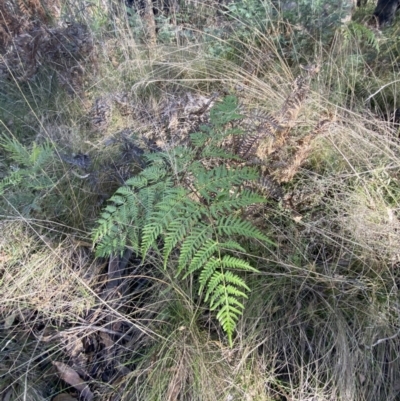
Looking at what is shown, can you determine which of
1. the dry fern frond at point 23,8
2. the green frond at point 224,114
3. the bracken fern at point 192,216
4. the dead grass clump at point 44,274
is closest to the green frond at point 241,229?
the bracken fern at point 192,216

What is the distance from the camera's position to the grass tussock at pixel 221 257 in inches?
49.6

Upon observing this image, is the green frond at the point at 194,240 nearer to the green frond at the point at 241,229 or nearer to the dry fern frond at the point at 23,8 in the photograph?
the green frond at the point at 241,229

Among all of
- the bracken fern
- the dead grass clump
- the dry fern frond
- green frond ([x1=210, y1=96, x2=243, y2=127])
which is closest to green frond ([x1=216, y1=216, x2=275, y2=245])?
the bracken fern

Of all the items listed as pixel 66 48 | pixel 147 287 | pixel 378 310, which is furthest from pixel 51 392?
pixel 66 48

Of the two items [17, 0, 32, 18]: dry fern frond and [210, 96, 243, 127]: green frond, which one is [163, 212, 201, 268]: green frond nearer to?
[210, 96, 243, 127]: green frond

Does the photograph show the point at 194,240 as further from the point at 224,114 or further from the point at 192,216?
the point at 224,114

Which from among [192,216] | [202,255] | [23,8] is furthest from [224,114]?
[23,8]

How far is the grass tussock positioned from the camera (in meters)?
1.26

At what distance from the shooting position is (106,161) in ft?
5.86

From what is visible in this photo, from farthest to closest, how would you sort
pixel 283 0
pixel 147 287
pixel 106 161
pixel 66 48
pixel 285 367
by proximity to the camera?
pixel 283 0 < pixel 66 48 < pixel 106 161 < pixel 147 287 < pixel 285 367

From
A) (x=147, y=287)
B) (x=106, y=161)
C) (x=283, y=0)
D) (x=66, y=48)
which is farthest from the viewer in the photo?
(x=283, y=0)

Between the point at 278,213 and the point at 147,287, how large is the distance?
60cm

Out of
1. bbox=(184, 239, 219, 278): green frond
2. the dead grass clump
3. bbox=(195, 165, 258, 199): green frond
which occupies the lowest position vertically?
the dead grass clump

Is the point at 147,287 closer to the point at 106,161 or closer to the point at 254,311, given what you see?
the point at 254,311
